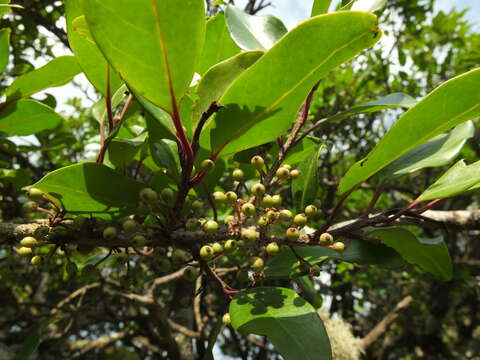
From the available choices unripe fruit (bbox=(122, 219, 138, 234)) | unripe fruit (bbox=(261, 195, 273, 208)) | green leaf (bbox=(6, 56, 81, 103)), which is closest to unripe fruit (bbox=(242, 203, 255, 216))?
unripe fruit (bbox=(261, 195, 273, 208))

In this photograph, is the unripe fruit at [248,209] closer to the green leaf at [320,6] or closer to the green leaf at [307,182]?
the green leaf at [307,182]

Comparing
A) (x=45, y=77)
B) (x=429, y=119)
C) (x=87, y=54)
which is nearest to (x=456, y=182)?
(x=429, y=119)

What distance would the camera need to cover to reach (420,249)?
1062 millimetres

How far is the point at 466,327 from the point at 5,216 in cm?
592

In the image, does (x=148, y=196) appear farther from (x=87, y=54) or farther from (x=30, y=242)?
(x=87, y=54)

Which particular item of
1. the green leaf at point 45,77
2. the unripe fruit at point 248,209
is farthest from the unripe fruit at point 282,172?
the green leaf at point 45,77

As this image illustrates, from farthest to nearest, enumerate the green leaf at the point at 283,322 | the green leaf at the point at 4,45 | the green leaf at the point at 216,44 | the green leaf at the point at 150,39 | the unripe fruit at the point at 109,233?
the green leaf at the point at 4,45
the green leaf at the point at 216,44
the unripe fruit at the point at 109,233
the green leaf at the point at 283,322
the green leaf at the point at 150,39

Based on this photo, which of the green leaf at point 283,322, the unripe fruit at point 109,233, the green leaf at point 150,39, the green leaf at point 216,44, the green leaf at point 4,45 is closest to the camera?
the green leaf at point 150,39

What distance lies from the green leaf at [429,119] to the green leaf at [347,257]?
0.20 meters

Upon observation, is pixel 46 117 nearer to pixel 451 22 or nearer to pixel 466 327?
pixel 451 22

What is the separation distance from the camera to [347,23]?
0.69 metres

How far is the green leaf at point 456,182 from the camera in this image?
0.85 metres

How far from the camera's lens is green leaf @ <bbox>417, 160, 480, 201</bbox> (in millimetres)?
847

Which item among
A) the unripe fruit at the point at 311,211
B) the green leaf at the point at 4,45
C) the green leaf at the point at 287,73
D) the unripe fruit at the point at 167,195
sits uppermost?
the green leaf at the point at 4,45
